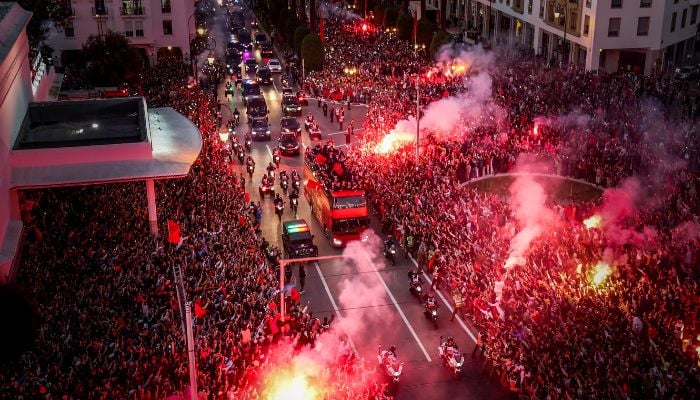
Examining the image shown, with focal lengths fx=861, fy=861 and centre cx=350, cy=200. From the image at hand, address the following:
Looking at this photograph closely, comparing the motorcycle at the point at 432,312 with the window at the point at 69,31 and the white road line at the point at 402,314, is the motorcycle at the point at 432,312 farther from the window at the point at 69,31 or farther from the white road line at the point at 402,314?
the window at the point at 69,31

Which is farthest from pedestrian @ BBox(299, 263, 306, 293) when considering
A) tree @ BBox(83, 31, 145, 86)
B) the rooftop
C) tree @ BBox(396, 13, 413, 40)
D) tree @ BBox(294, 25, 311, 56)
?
tree @ BBox(396, 13, 413, 40)

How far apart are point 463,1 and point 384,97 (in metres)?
44.1

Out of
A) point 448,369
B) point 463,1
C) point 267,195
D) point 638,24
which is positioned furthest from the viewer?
point 463,1

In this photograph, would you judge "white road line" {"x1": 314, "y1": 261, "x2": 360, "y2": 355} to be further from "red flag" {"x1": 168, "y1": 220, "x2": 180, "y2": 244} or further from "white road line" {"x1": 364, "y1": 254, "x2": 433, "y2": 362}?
"red flag" {"x1": 168, "y1": 220, "x2": 180, "y2": 244}

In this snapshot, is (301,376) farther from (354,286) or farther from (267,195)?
(267,195)

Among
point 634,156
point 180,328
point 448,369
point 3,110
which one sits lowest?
point 448,369

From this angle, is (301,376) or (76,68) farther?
(76,68)

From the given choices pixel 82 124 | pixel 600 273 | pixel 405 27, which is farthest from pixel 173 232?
pixel 405 27

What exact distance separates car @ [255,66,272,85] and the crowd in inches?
654

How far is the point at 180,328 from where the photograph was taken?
73.3ft

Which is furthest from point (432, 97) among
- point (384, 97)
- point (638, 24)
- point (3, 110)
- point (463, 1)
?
point (463, 1)

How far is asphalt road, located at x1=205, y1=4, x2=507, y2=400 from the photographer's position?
23703mm

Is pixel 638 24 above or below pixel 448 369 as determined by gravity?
above

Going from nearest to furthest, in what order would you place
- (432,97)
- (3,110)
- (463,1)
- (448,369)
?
(448,369)
(3,110)
(432,97)
(463,1)
